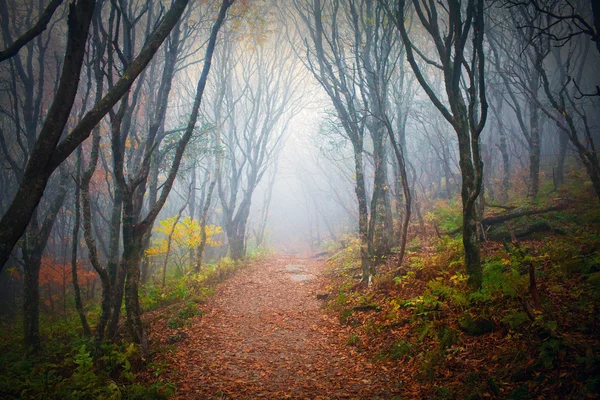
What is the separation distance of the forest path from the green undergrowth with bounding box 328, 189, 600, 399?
1.43 feet

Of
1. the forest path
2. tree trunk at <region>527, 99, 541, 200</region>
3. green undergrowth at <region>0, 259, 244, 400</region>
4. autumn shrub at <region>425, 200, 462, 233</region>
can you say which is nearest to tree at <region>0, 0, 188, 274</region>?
green undergrowth at <region>0, 259, 244, 400</region>

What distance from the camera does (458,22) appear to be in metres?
5.05

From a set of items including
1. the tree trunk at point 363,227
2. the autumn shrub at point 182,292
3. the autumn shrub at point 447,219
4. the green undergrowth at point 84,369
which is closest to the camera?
the green undergrowth at point 84,369

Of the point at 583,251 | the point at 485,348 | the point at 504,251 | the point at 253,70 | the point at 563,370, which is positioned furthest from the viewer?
the point at 253,70

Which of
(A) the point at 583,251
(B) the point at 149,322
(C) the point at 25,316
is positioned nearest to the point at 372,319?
(A) the point at 583,251

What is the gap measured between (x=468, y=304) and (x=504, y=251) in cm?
270

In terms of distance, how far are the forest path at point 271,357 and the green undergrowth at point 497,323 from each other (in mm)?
436

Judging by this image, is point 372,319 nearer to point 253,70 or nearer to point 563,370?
point 563,370

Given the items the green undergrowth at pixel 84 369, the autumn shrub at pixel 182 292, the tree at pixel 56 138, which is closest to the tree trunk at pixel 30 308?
the green undergrowth at pixel 84 369

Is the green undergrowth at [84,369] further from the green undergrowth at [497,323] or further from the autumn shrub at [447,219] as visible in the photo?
the autumn shrub at [447,219]

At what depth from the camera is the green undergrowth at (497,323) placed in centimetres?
283

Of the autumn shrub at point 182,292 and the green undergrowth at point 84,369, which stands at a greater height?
the autumn shrub at point 182,292

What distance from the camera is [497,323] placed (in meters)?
3.74

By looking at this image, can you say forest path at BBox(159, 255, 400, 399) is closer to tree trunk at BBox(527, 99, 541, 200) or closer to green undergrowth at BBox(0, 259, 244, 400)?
green undergrowth at BBox(0, 259, 244, 400)
